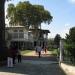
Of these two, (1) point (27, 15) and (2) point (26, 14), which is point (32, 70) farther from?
(1) point (27, 15)

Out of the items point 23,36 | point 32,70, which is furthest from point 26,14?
point 32,70

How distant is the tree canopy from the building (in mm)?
3049

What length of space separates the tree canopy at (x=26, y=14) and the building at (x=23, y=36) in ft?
10.0

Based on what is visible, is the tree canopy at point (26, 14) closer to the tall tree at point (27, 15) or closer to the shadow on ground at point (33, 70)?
the tall tree at point (27, 15)

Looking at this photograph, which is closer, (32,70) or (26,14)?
(32,70)

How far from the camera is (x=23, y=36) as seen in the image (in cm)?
9119

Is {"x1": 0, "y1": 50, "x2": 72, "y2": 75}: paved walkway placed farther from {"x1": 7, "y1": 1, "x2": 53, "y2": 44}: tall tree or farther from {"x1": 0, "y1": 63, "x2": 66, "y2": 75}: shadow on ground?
{"x1": 7, "y1": 1, "x2": 53, "y2": 44}: tall tree

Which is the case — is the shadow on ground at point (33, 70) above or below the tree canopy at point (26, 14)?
below

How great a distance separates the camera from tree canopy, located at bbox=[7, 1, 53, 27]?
314 feet

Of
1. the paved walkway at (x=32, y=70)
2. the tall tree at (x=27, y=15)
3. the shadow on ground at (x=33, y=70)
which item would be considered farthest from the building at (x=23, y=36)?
the shadow on ground at (x=33, y=70)

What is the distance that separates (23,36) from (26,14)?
25.2 feet

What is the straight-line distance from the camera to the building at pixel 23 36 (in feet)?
286

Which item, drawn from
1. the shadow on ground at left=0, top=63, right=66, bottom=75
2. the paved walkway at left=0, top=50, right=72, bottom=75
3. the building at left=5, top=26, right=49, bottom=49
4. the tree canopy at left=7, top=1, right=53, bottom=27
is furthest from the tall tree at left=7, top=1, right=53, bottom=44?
the shadow on ground at left=0, top=63, right=66, bottom=75

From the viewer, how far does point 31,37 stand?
98.9 meters
